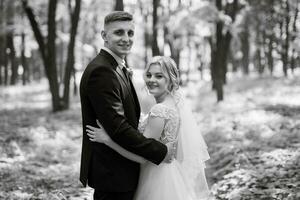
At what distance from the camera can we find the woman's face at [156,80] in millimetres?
4012

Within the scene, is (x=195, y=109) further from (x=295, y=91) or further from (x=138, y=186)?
(x=138, y=186)

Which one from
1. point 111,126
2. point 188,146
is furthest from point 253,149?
point 111,126

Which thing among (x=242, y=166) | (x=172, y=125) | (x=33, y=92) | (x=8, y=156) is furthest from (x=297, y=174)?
(x=33, y=92)

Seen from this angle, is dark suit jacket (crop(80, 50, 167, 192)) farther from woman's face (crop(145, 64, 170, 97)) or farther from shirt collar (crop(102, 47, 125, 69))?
woman's face (crop(145, 64, 170, 97))

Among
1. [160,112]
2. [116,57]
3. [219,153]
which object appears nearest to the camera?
[116,57]

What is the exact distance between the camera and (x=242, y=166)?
8.40m

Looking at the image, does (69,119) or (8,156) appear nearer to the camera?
(8,156)

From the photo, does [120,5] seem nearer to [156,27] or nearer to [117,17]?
[156,27]

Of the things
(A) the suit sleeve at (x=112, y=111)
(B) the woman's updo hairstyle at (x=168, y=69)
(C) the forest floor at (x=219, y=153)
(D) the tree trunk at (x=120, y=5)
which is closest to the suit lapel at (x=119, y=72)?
(A) the suit sleeve at (x=112, y=111)

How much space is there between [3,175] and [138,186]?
529 cm

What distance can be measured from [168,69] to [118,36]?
629 millimetres

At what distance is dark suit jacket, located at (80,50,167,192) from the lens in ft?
11.1

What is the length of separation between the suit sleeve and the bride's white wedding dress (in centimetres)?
44

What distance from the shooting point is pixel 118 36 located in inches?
144
